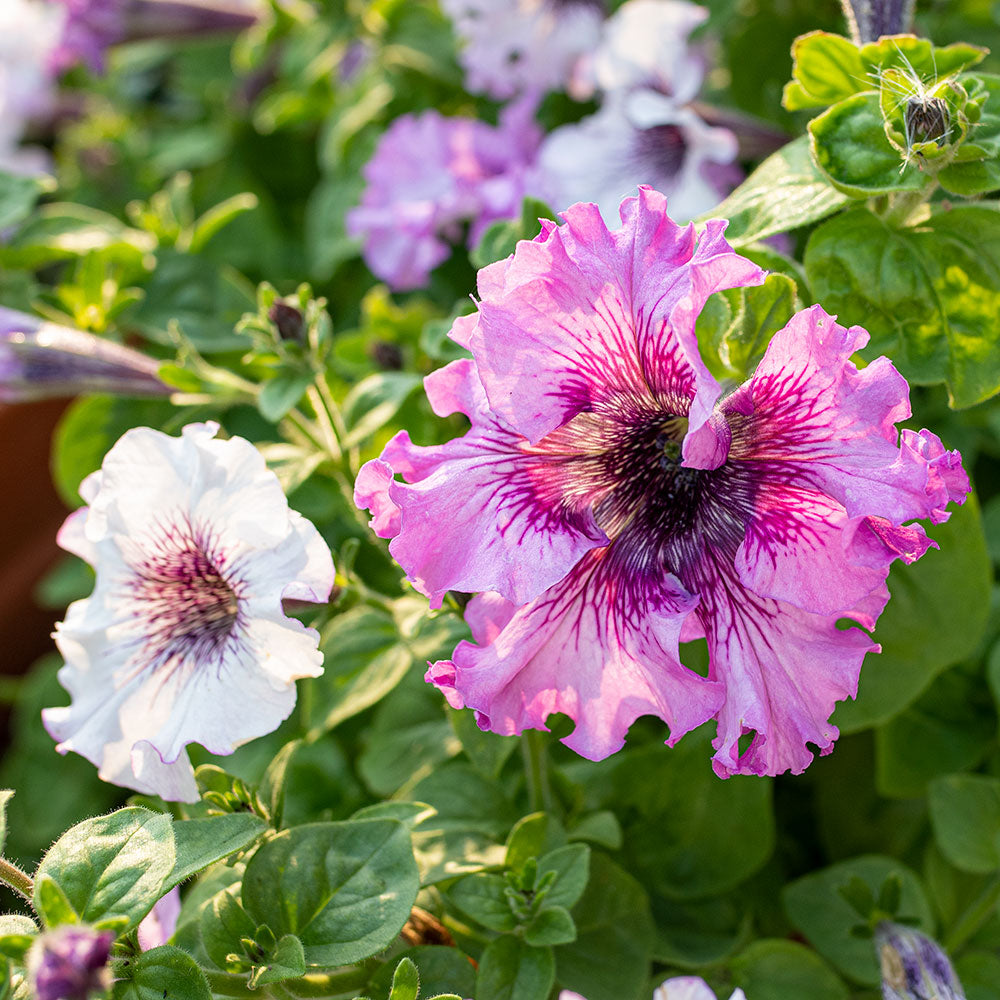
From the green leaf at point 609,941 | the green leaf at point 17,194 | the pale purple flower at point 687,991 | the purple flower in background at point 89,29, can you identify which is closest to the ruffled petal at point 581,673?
the pale purple flower at point 687,991

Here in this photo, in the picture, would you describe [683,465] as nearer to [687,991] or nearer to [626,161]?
[687,991]

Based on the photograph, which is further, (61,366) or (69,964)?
(61,366)

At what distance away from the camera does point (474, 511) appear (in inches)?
21.0

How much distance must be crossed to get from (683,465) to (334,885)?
29cm

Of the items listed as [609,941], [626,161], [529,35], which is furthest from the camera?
[529,35]

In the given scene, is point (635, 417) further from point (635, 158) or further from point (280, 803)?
point (635, 158)

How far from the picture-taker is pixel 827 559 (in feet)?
1.62

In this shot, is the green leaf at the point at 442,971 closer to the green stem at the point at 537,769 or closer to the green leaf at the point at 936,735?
the green stem at the point at 537,769

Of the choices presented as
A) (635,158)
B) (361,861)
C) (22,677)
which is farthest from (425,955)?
(22,677)

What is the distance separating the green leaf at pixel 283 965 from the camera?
1.71 feet

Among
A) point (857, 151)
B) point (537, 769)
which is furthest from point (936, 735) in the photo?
point (857, 151)

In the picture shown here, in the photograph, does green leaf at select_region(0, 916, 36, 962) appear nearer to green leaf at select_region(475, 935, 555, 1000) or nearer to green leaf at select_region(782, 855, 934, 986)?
green leaf at select_region(475, 935, 555, 1000)

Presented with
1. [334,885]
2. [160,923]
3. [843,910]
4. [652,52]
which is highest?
[652,52]

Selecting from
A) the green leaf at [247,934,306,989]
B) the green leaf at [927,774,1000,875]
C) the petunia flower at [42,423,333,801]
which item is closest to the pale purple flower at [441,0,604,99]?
the petunia flower at [42,423,333,801]
